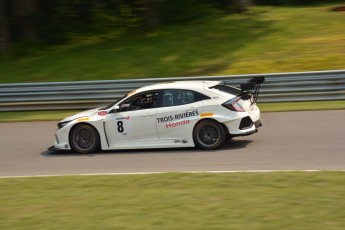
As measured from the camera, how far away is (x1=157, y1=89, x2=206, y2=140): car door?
1217 centimetres

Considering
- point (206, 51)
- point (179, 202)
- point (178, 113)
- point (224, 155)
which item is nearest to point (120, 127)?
point (178, 113)

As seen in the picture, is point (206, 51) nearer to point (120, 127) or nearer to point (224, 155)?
point (120, 127)

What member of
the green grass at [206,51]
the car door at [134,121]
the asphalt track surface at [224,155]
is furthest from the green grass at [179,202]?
the green grass at [206,51]

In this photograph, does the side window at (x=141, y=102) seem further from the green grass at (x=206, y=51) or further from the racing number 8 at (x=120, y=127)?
the green grass at (x=206, y=51)

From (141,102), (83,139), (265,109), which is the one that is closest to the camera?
(141,102)

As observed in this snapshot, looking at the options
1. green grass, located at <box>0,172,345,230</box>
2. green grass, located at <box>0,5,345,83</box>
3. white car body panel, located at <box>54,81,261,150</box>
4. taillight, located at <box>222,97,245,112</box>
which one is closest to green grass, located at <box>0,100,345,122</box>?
green grass, located at <box>0,5,345,83</box>

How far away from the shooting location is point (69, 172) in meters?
11.0

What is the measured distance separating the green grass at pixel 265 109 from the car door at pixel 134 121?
17.0 feet

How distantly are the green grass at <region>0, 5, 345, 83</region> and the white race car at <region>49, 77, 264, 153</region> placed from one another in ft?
27.8

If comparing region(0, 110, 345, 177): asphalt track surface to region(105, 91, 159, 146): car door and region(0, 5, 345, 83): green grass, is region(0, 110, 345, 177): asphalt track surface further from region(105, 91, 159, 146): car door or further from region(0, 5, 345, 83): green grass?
region(0, 5, 345, 83): green grass

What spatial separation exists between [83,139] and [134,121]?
→ 120 cm

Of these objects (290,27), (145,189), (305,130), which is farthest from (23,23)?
(145,189)

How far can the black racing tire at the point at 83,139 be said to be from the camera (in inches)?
504

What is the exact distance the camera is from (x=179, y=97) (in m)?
12.4
